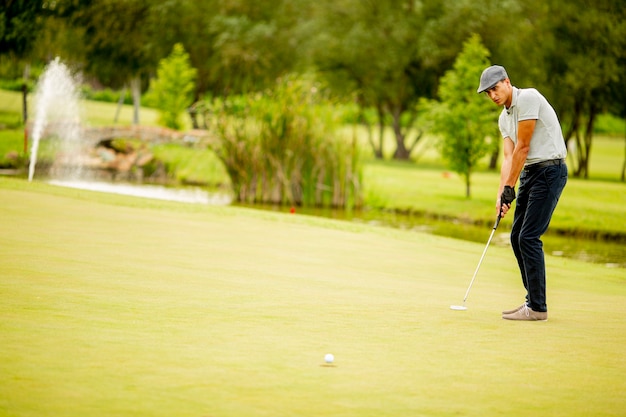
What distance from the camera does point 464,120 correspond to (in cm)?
3281

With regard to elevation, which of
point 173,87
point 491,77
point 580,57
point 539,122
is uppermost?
point 580,57

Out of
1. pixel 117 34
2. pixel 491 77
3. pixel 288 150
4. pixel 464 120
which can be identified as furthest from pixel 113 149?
pixel 491 77

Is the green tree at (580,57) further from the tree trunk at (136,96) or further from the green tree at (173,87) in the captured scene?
the tree trunk at (136,96)

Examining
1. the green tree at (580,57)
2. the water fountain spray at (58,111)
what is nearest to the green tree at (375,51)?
the green tree at (580,57)

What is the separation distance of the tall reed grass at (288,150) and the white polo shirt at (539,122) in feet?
66.8

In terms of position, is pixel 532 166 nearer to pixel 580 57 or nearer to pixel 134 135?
pixel 134 135

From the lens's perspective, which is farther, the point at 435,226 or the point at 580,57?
the point at 580,57

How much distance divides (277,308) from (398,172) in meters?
38.5

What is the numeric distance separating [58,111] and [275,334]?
4776cm

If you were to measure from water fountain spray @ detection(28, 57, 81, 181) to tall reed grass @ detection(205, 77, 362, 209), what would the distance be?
11073 mm

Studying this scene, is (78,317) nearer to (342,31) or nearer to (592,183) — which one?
(592,183)

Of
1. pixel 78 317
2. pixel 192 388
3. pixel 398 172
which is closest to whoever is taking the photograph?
pixel 192 388

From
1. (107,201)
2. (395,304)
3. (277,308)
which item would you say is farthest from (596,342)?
→ (107,201)

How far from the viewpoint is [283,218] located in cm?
1695
